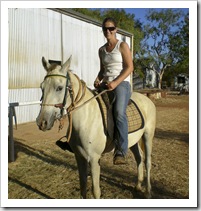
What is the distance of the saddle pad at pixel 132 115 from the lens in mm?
3123

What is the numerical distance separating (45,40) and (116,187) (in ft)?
27.4

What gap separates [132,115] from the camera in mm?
3516

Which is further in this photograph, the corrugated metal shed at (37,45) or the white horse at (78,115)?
the corrugated metal shed at (37,45)

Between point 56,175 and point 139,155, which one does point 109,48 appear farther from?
point 56,175

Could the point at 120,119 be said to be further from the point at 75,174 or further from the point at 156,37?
the point at 156,37

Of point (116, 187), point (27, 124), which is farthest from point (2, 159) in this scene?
point (27, 124)

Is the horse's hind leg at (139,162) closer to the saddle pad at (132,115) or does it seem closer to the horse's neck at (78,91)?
the saddle pad at (132,115)

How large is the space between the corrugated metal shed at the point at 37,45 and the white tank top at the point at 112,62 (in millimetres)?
6973

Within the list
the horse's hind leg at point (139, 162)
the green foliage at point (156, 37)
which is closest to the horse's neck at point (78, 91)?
the horse's hind leg at point (139, 162)

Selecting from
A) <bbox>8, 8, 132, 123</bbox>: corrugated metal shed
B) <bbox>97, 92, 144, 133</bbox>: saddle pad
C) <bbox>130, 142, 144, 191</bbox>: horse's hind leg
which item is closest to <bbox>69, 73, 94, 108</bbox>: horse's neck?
<bbox>97, 92, 144, 133</bbox>: saddle pad

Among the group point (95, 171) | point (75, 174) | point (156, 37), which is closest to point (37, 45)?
point (75, 174)

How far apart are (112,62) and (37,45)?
8026 mm

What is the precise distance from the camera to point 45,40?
1075 cm

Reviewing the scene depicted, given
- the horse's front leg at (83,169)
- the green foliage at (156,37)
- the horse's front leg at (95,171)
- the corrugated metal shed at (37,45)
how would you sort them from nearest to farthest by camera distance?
1. the horse's front leg at (95,171)
2. the horse's front leg at (83,169)
3. the corrugated metal shed at (37,45)
4. the green foliage at (156,37)
